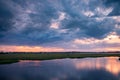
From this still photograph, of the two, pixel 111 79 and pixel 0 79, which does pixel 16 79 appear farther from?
pixel 111 79

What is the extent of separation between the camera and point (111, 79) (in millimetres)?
28000

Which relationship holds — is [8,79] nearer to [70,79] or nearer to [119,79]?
[70,79]

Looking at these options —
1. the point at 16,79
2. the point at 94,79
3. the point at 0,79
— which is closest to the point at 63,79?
the point at 94,79

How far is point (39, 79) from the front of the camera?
91.4 feet

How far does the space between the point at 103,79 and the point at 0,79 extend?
17.5 meters

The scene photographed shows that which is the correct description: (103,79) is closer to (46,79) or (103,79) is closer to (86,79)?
(86,79)

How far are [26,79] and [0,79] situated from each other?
439cm

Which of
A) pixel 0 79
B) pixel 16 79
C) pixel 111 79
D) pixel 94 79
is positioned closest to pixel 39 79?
pixel 16 79

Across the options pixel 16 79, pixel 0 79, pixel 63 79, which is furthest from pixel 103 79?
pixel 0 79

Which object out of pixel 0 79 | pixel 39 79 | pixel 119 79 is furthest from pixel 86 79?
pixel 0 79

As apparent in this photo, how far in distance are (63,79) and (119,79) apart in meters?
9.61

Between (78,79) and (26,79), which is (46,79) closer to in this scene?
(26,79)

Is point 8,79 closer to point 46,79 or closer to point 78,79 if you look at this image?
point 46,79

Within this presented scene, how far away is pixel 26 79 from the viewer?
27688mm
